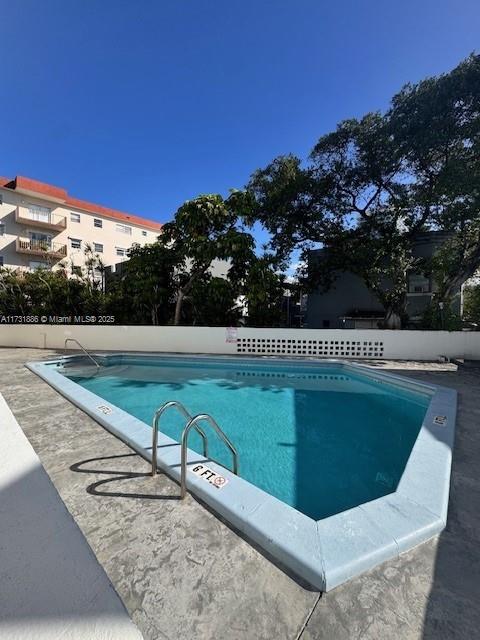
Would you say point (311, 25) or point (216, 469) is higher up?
point (311, 25)

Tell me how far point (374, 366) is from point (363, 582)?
7.80 metres

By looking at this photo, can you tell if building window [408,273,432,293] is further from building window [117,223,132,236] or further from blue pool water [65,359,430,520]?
building window [117,223,132,236]

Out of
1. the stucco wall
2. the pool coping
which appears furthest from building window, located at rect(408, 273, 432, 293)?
the stucco wall

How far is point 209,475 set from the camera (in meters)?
2.71

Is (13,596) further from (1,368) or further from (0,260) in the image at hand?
(0,260)

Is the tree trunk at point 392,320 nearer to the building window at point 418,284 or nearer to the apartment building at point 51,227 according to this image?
the building window at point 418,284

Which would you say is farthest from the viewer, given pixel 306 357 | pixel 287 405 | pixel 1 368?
pixel 306 357

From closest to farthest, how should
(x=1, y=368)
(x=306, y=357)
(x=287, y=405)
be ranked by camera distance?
1. (x=287, y=405)
2. (x=1, y=368)
3. (x=306, y=357)

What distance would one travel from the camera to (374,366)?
871 cm

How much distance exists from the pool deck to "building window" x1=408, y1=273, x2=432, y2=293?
49.0 ft

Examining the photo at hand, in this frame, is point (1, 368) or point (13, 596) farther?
point (1, 368)

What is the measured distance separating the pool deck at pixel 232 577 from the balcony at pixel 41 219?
2903 centimetres

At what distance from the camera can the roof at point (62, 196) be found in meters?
24.1

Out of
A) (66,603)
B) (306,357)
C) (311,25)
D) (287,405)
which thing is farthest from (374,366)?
(311,25)
